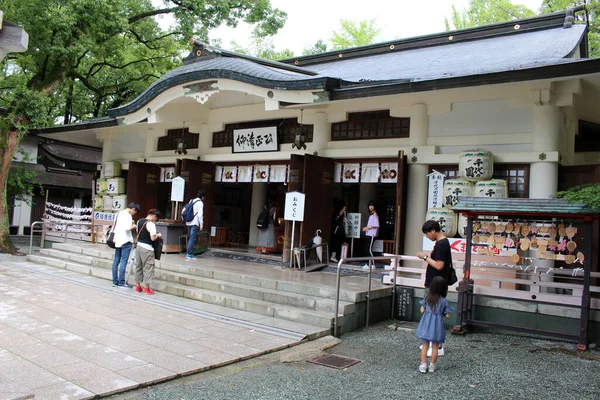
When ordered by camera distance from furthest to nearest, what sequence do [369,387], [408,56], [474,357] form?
[408,56], [474,357], [369,387]

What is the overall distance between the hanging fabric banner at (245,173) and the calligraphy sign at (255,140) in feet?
1.73

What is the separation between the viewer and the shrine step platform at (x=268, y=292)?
7572 mm

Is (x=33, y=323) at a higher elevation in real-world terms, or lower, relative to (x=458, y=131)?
lower

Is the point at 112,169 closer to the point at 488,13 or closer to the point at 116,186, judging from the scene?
the point at 116,186

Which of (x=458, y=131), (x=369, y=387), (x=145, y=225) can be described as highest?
(x=458, y=131)

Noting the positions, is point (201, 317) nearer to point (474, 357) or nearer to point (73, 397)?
point (73, 397)

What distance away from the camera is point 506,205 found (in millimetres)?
7242

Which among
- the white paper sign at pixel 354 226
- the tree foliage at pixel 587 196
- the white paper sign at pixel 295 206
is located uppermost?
the tree foliage at pixel 587 196

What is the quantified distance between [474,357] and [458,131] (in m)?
5.30

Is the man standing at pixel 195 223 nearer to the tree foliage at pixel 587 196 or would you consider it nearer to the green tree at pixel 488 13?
the tree foliage at pixel 587 196

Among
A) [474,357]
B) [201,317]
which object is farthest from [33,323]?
[474,357]

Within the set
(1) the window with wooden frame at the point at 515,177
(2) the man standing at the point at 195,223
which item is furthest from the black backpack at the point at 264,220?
(1) the window with wooden frame at the point at 515,177

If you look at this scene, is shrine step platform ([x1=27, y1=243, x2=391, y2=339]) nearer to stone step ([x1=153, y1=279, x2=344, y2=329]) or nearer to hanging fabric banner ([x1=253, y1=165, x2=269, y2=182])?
stone step ([x1=153, y1=279, x2=344, y2=329])

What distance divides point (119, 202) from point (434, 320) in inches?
529
